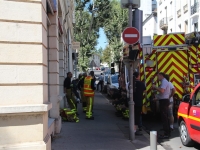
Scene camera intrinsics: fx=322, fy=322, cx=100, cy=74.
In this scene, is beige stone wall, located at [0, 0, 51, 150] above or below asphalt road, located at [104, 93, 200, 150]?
above

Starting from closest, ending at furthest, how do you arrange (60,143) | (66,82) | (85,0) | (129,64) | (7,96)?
1. (7,96)
2. (60,143)
3. (129,64)
4. (66,82)
5. (85,0)

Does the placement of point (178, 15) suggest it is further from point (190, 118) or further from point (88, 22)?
point (190, 118)

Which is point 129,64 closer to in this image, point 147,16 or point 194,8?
point 194,8

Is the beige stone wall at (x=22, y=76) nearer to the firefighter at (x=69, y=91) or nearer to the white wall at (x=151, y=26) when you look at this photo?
the firefighter at (x=69, y=91)

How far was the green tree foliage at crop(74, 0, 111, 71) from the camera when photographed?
36656 mm

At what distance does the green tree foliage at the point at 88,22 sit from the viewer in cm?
3666

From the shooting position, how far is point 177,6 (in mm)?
37281

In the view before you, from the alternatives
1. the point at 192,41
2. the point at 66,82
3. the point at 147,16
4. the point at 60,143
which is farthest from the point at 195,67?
the point at 147,16

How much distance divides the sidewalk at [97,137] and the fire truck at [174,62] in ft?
5.78

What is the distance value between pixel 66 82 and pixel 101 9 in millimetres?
26013

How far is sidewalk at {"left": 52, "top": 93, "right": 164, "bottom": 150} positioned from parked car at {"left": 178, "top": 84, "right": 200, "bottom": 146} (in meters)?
0.71

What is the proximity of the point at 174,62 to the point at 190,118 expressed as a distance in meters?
4.21

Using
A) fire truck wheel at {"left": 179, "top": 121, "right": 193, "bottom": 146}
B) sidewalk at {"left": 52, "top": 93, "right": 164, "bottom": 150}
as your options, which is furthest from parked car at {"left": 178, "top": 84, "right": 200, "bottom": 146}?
sidewalk at {"left": 52, "top": 93, "right": 164, "bottom": 150}

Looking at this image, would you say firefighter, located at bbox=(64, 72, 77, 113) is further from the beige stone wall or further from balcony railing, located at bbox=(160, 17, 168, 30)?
balcony railing, located at bbox=(160, 17, 168, 30)
